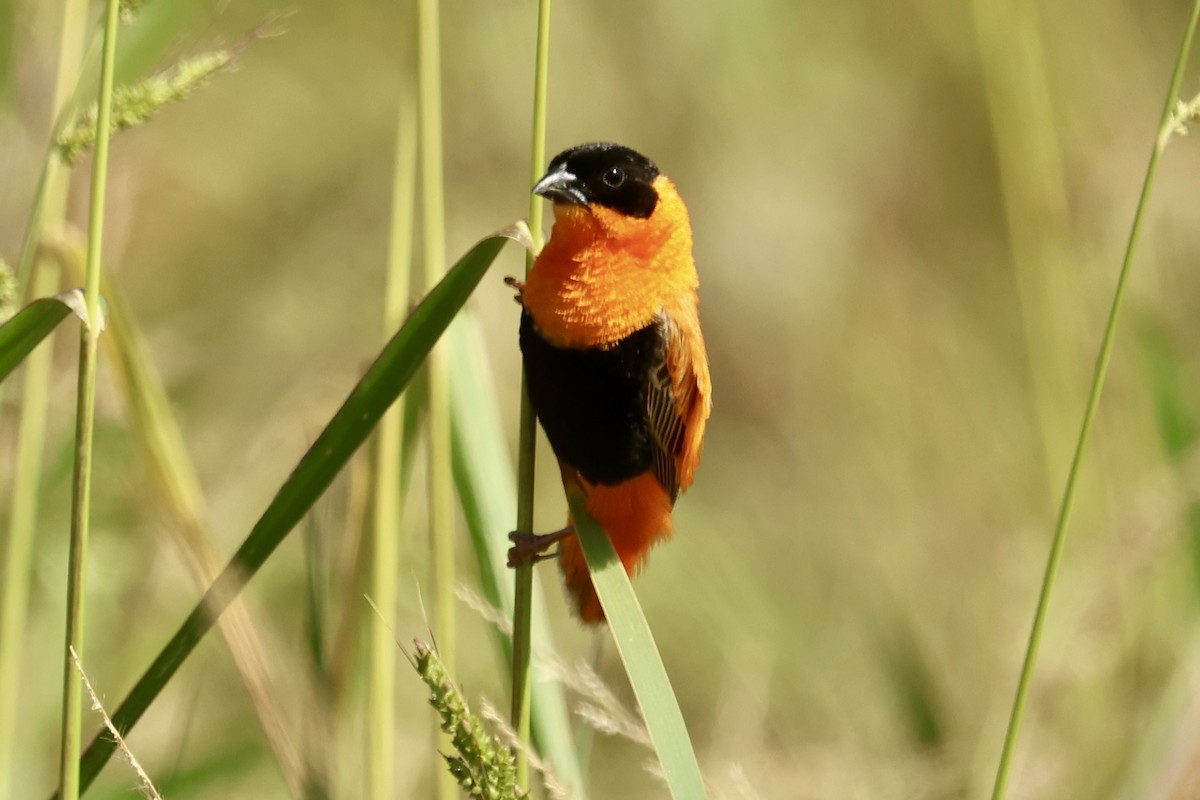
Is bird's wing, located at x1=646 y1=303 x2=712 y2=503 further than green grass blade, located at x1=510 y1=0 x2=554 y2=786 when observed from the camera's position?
Yes

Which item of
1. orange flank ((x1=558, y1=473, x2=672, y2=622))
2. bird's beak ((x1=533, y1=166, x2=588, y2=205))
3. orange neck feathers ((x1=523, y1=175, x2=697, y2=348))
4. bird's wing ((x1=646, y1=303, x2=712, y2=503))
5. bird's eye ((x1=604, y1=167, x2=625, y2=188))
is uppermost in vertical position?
bird's eye ((x1=604, y1=167, x2=625, y2=188))

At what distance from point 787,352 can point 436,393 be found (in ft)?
11.1

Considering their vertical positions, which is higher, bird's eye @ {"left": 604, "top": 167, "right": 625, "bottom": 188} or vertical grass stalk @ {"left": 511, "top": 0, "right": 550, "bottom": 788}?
bird's eye @ {"left": 604, "top": 167, "right": 625, "bottom": 188}

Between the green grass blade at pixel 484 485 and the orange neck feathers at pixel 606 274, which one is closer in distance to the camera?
the green grass blade at pixel 484 485

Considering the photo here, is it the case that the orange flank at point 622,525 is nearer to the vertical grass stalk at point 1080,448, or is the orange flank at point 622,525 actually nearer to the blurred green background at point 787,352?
the blurred green background at point 787,352

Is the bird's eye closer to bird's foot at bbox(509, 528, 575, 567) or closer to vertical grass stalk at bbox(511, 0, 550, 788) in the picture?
vertical grass stalk at bbox(511, 0, 550, 788)

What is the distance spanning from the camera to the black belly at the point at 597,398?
2.33m

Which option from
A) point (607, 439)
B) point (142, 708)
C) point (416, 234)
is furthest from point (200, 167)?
point (142, 708)

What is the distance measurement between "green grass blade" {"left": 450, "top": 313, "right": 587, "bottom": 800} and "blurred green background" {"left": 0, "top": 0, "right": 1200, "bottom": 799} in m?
0.33

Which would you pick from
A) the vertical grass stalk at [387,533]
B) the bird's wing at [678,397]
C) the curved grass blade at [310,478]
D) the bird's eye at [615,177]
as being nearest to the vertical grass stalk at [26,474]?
the curved grass blade at [310,478]

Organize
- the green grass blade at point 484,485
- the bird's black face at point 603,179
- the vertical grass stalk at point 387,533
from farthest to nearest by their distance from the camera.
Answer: the bird's black face at point 603,179
the green grass blade at point 484,485
the vertical grass stalk at point 387,533

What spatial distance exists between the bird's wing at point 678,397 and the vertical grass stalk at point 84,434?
48.6 inches

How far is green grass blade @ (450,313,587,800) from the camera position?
6.84 feet

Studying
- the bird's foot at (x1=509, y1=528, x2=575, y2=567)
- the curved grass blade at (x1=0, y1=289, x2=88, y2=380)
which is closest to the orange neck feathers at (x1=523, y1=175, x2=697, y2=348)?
the bird's foot at (x1=509, y1=528, x2=575, y2=567)
